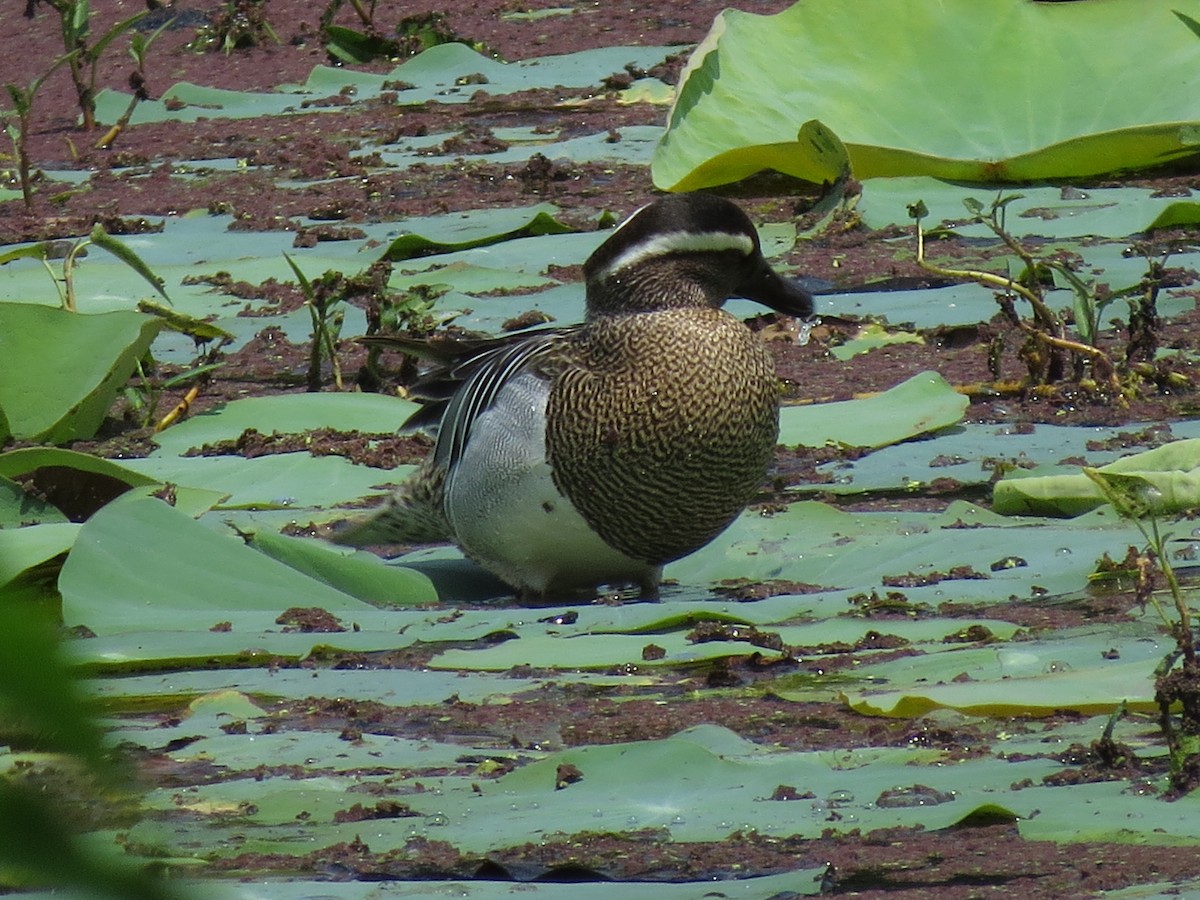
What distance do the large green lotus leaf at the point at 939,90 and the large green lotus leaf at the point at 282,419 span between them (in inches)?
69.2

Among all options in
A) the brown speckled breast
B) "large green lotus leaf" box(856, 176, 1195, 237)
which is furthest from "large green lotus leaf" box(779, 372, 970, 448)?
"large green lotus leaf" box(856, 176, 1195, 237)

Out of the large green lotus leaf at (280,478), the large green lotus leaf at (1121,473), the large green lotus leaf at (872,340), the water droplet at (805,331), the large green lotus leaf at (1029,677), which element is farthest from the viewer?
the water droplet at (805,331)

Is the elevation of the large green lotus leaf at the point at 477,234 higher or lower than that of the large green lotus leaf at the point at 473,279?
higher

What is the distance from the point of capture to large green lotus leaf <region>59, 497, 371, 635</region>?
3.38 m

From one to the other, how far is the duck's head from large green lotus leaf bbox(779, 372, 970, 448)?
53 cm

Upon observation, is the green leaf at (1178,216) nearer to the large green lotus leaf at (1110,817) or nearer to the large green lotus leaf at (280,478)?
the large green lotus leaf at (280,478)

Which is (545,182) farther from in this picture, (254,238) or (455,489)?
(455,489)

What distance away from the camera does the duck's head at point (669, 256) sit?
13.5ft

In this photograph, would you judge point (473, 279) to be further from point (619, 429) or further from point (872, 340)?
point (619, 429)

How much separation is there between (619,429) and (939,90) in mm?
3217

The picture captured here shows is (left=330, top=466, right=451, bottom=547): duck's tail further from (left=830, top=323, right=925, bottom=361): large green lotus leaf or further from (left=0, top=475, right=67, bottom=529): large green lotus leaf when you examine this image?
(left=830, top=323, right=925, bottom=361): large green lotus leaf

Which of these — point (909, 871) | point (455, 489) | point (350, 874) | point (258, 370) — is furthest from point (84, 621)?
point (258, 370)

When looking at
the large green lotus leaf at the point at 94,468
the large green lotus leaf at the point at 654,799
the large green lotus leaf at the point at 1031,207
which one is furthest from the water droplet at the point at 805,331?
Answer: the large green lotus leaf at the point at 654,799

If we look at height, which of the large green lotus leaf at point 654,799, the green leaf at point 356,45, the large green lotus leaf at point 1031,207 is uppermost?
the green leaf at point 356,45
